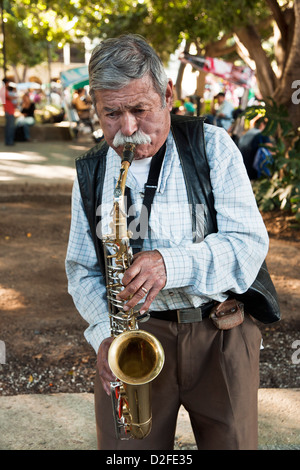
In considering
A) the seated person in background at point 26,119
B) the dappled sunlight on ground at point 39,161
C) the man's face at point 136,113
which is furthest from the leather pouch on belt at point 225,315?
the seated person in background at point 26,119

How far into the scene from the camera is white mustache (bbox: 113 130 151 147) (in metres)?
1.79

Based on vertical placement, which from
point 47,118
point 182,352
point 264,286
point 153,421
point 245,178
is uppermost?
point 245,178

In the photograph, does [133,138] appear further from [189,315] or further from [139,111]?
[189,315]

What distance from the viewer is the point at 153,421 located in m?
1.91

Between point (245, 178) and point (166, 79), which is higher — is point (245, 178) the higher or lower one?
the lower one

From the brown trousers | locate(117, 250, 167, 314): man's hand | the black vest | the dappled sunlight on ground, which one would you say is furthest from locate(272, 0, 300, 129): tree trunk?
locate(117, 250, 167, 314): man's hand

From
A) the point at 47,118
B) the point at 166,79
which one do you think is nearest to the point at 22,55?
the point at 47,118

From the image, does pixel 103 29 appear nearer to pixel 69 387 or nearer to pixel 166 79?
pixel 69 387

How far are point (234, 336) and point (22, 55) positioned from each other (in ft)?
114

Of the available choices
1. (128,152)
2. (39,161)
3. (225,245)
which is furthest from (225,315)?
(39,161)

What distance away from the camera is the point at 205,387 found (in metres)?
1.86

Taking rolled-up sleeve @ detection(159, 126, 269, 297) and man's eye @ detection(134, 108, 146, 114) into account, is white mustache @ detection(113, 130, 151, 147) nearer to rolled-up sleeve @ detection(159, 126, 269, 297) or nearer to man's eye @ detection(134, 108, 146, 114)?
man's eye @ detection(134, 108, 146, 114)

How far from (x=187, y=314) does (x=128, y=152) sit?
57cm

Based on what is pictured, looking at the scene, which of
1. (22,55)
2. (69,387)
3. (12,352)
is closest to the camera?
(69,387)
